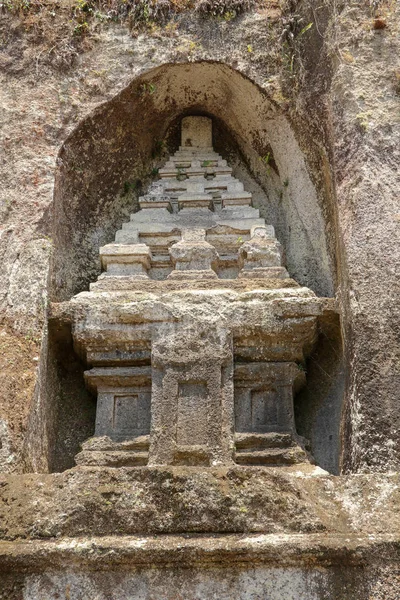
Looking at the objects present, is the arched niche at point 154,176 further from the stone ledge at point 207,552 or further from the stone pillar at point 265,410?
the stone ledge at point 207,552

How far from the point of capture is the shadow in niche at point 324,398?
17.8 ft

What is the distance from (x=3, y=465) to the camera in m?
4.54

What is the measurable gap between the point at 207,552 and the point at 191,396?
62.0 inches

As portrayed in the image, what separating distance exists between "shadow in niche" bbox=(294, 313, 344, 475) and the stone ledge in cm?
157

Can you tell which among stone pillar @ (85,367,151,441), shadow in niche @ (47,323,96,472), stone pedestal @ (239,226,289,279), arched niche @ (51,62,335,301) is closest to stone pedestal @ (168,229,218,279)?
stone pedestal @ (239,226,289,279)

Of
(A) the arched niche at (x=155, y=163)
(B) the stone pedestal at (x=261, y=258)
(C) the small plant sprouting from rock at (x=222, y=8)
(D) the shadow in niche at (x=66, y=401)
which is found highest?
(C) the small plant sprouting from rock at (x=222, y=8)

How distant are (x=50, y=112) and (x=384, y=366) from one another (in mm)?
3387

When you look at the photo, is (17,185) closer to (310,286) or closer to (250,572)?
(310,286)

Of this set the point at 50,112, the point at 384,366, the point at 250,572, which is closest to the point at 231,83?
the point at 50,112

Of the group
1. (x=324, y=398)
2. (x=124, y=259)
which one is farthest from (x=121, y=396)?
(x=324, y=398)

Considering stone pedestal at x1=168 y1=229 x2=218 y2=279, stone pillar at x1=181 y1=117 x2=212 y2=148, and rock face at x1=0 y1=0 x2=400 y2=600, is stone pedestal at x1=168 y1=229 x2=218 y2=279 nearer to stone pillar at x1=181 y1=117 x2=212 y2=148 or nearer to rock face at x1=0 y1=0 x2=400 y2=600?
rock face at x1=0 y1=0 x2=400 y2=600

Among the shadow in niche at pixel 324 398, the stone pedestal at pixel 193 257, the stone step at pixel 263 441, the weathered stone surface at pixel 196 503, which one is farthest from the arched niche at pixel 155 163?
the weathered stone surface at pixel 196 503

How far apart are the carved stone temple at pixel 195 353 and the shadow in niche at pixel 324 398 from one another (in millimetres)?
174

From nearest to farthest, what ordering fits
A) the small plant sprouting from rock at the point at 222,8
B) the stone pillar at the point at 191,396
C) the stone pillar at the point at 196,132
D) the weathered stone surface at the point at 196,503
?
the weathered stone surface at the point at 196,503, the stone pillar at the point at 191,396, the small plant sprouting from rock at the point at 222,8, the stone pillar at the point at 196,132
